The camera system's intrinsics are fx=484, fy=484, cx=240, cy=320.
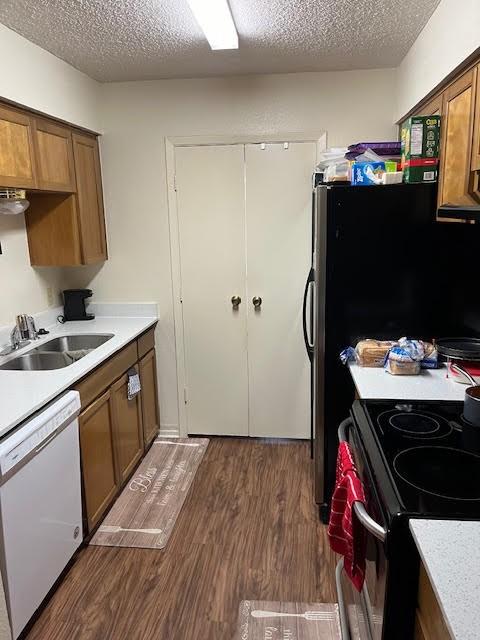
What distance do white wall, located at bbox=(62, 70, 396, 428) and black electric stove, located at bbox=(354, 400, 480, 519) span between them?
80.4 inches

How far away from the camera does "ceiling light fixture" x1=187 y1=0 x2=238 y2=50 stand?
195cm

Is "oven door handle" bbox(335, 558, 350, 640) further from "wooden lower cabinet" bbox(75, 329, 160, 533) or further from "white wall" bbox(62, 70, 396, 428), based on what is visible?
"white wall" bbox(62, 70, 396, 428)

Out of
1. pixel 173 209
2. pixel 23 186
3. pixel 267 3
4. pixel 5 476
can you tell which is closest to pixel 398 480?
pixel 5 476

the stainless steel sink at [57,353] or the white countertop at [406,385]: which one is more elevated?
the white countertop at [406,385]

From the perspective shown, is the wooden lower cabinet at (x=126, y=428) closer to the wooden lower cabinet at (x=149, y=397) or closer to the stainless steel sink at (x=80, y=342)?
the wooden lower cabinet at (x=149, y=397)

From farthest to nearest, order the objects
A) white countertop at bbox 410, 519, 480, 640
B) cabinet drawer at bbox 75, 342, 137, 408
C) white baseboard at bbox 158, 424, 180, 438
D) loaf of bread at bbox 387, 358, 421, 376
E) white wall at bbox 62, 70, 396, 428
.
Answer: white baseboard at bbox 158, 424, 180, 438 → white wall at bbox 62, 70, 396, 428 → cabinet drawer at bbox 75, 342, 137, 408 → loaf of bread at bbox 387, 358, 421, 376 → white countertop at bbox 410, 519, 480, 640

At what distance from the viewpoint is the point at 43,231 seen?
117 inches

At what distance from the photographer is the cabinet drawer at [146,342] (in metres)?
3.16

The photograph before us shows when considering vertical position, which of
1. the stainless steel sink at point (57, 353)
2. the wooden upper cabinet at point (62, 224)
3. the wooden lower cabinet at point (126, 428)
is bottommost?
the wooden lower cabinet at point (126, 428)

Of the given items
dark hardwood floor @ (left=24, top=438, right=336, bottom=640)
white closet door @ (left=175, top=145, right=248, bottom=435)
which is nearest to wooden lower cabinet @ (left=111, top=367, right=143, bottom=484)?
dark hardwood floor @ (left=24, top=438, right=336, bottom=640)

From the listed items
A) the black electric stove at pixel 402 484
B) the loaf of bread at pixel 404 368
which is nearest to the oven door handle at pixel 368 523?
the black electric stove at pixel 402 484

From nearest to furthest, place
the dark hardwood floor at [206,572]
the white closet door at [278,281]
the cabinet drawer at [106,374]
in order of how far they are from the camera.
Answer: the dark hardwood floor at [206,572] → the cabinet drawer at [106,374] → the white closet door at [278,281]

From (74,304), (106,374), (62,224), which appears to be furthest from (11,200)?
(74,304)

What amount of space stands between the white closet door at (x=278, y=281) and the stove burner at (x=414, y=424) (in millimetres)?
1708
